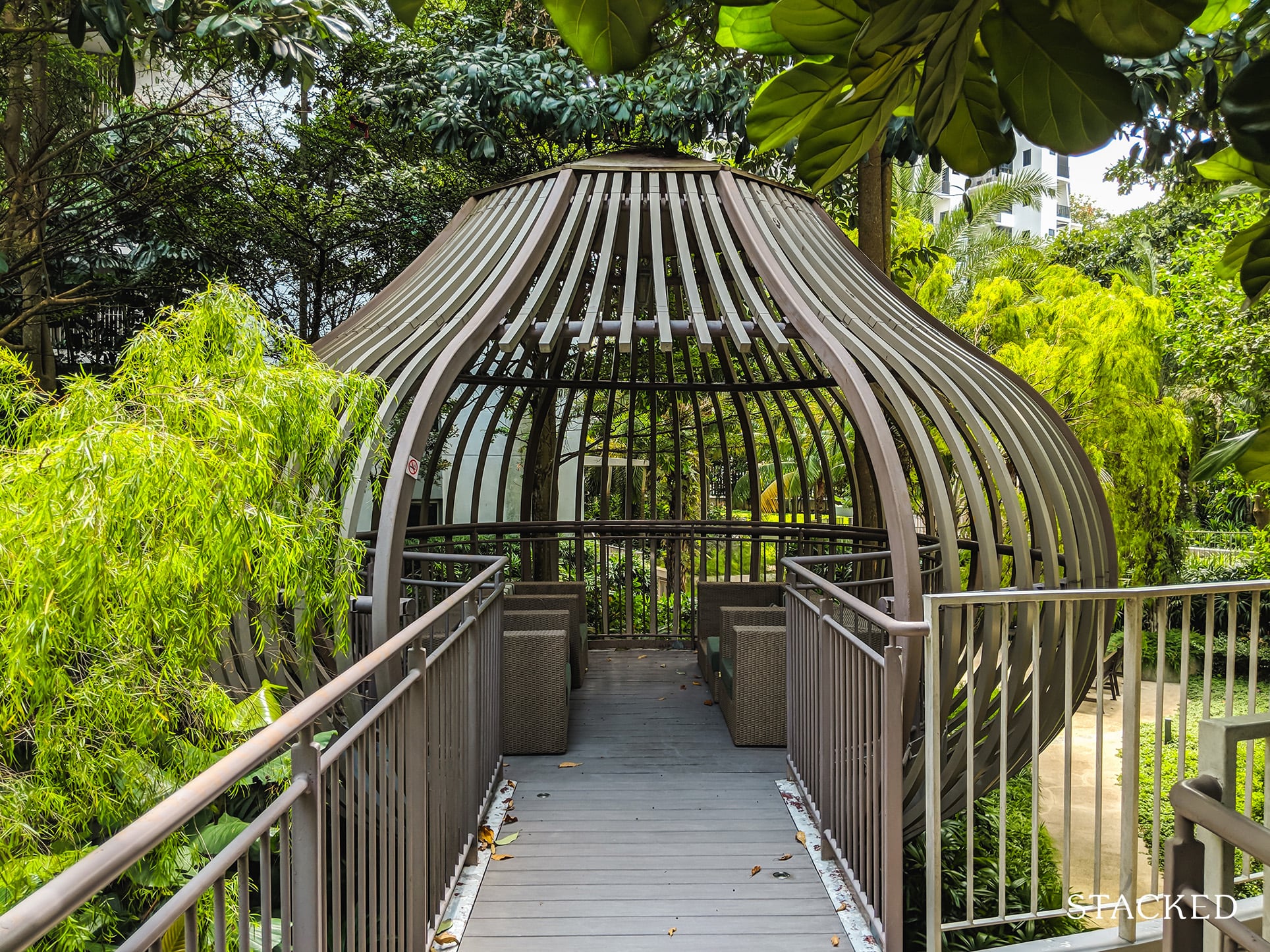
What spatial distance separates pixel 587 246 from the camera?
4.48 meters

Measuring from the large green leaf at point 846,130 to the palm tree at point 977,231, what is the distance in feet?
42.3

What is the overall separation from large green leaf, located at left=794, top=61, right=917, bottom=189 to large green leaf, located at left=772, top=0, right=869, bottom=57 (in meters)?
0.07

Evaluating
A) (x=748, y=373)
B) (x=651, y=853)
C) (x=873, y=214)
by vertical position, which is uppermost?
(x=873, y=214)

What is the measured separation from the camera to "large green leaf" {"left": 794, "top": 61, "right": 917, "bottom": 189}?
68 centimetres

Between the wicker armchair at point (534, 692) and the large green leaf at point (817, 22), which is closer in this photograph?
the large green leaf at point (817, 22)

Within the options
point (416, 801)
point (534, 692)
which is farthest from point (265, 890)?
point (534, 692)

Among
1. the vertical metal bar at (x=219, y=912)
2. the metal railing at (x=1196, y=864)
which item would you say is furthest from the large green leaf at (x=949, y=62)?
the vertical metal bar at (x=219, y=912)

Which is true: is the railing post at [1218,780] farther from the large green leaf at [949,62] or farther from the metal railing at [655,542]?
the metal railing at [655,542]

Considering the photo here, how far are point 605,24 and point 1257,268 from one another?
1.80 feet

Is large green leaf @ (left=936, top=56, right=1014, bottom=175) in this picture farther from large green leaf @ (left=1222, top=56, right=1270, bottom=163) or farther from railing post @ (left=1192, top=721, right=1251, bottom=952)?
railing post @ (left=1192, top=721, right=1251, bottom=952)

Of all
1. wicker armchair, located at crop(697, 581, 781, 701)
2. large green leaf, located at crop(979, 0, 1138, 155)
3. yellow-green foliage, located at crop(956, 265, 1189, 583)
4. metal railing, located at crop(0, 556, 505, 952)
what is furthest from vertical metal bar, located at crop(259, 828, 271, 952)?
yellow-green foliage, located at crop(956, 265, 1189, 583)

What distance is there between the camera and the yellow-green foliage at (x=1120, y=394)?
31.1 feet

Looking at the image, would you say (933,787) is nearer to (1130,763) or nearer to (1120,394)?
(1130,763)

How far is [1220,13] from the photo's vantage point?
69 cm
